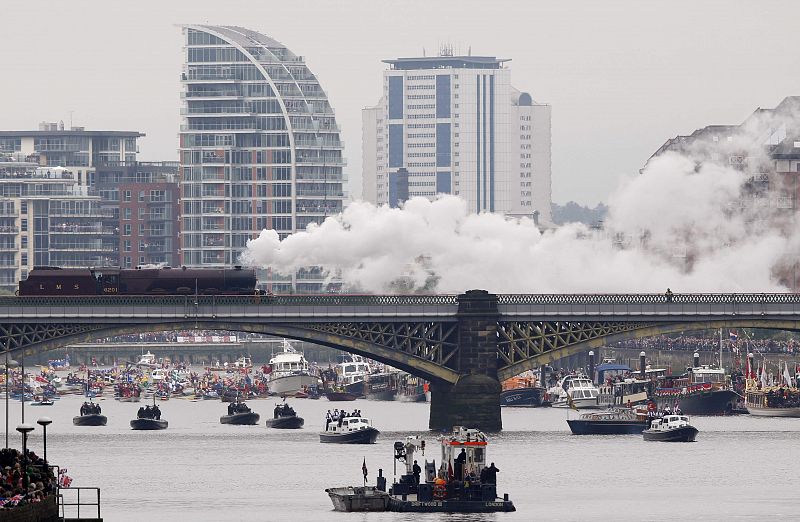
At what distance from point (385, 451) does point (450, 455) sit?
42045mm

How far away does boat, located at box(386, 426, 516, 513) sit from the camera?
14600 centimetres

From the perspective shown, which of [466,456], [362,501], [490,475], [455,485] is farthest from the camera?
[466,456]

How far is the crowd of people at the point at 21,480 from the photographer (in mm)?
111188

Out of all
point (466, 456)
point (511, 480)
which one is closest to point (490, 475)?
point (466, 456)

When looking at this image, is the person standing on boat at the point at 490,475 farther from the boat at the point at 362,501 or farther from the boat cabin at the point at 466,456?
the boat at the point at 362,501

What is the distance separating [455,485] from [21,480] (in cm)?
3752

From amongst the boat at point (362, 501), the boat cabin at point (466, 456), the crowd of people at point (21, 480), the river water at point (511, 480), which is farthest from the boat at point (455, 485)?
the crowd of people at point (21, 480)

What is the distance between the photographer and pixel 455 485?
147500 mm

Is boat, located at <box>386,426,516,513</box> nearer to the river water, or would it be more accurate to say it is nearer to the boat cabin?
the boat cabin

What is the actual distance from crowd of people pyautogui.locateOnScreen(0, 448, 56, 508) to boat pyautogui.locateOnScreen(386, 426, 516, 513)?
85.2 ft

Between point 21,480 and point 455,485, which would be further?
point 455,485

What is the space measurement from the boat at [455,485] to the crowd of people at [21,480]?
1022 inches

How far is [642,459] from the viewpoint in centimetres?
18688

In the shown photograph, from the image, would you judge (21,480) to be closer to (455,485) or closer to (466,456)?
(455,485)
